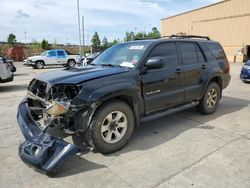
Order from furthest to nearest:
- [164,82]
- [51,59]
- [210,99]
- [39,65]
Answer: [51,59]
[39,65]
[210,99]
[164,82]

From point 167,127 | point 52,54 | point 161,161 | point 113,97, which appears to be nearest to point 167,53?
point 167,127

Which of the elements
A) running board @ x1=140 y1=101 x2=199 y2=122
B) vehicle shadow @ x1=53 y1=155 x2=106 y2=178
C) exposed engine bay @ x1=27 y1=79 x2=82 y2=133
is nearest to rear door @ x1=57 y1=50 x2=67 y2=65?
running board @ x1=140 y1=101 x2=199 y2=122

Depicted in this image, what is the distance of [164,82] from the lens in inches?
185

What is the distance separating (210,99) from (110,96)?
319 centimetres

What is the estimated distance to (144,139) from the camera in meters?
4.59

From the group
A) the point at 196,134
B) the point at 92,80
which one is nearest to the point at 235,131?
the point at 196,134

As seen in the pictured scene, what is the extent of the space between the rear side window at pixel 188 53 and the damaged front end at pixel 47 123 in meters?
2.57

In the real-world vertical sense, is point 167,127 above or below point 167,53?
below

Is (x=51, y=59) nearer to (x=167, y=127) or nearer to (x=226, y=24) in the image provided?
(x=167, y=127)

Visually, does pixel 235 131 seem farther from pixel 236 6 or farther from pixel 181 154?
pixel 236 6

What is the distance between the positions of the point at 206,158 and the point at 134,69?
5.90ft

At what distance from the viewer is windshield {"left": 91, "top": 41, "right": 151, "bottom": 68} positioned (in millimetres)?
4553

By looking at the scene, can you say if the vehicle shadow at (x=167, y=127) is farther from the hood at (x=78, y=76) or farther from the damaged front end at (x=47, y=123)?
the hood at (x=78, y=76)

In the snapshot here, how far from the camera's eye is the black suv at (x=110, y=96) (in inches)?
141
